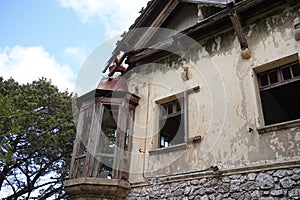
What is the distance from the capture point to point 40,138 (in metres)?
13.6

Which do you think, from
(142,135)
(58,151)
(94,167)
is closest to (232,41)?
(142,135)

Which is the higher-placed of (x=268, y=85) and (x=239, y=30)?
(x=239, y=30)

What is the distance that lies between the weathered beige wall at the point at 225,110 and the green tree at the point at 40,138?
8170 mm

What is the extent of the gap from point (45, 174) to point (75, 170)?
9.43m

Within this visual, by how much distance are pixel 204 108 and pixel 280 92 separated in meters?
2.82

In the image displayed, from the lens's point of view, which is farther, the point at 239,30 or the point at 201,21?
the point at 201,21

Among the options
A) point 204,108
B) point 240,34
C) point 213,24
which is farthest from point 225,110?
point 213,24

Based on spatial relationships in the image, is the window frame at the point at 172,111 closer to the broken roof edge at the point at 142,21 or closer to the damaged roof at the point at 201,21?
the damaged roof at the point at 201,21

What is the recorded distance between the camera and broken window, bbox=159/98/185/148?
728 cm

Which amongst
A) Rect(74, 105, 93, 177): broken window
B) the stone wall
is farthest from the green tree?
the stone wall

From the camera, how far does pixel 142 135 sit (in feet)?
24.2

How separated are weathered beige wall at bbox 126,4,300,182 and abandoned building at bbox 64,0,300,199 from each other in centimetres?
2

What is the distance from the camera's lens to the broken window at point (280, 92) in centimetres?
568

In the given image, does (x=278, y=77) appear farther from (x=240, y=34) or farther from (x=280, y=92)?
(x=280, y=92)
